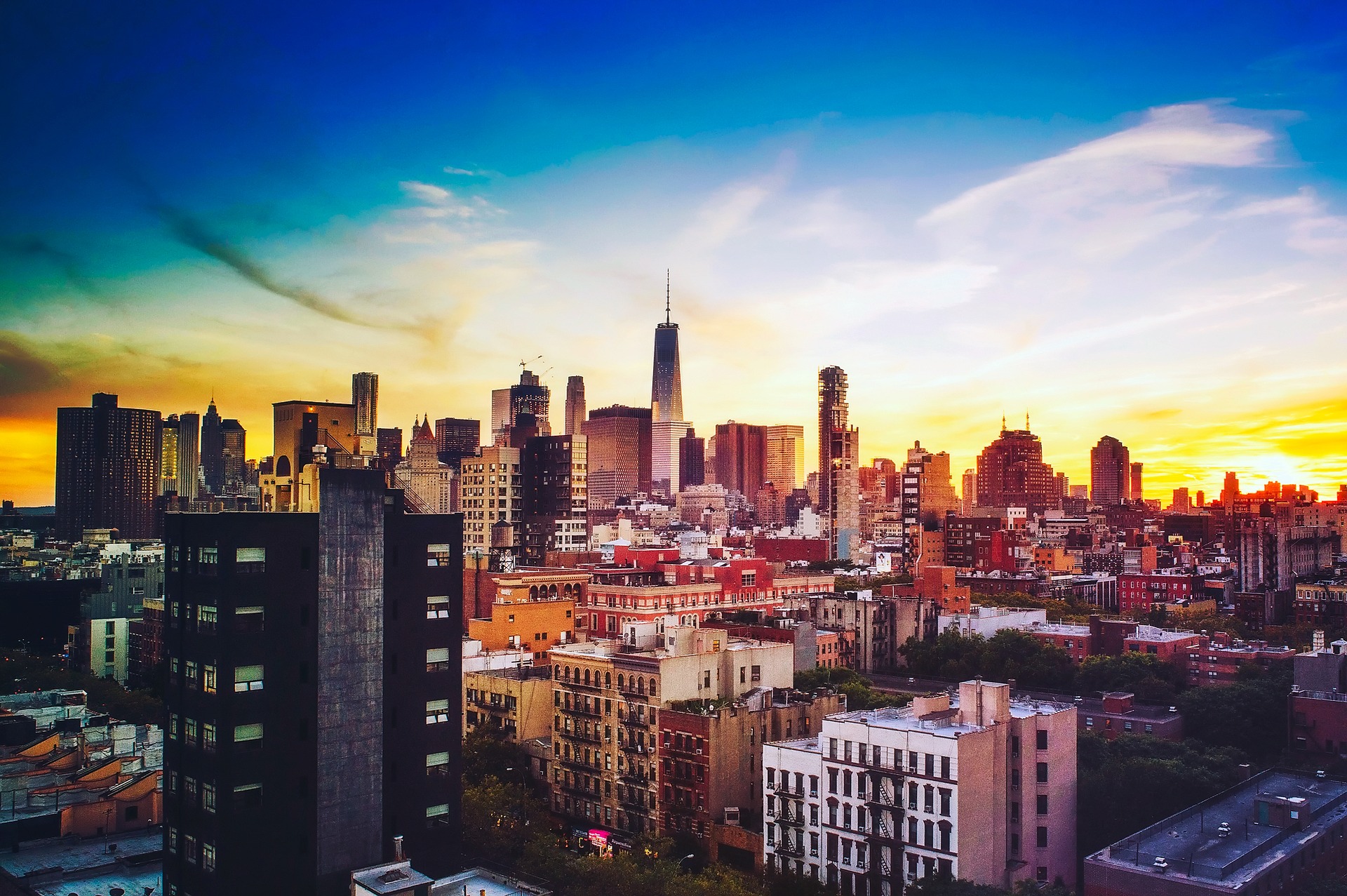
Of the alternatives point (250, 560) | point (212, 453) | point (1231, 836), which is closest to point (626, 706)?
point (250, 560)

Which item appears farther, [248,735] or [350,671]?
[350,671]

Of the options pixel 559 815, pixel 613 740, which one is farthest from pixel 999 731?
pixel 559 815

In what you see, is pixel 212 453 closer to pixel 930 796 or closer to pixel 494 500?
pixel 494 500

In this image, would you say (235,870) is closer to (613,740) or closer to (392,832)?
(392,832)

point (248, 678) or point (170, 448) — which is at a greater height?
point (170, 448)

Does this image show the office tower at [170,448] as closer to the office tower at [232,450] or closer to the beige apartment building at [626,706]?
the office tower at [232,450]

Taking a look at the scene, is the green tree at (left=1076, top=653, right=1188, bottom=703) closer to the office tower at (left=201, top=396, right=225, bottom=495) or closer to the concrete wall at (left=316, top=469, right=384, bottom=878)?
the concrete wall at (left=316, top=469, right=384, bottom=878)
